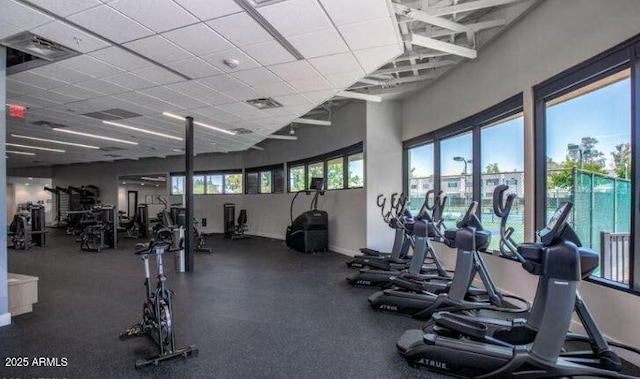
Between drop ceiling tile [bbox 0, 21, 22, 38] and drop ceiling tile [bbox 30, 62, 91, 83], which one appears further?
drop ceiling tile [bbox 30, 62, 91, 83]

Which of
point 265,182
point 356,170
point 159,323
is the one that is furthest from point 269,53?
point 265,182

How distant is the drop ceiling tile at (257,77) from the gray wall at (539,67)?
2.98 m

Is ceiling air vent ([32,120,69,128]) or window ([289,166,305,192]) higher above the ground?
ceiling air vent ([32,120,69,128])

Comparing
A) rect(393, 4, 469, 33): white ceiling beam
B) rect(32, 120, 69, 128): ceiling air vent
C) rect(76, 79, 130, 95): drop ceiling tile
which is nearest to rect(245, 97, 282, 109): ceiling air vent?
rect(76, 79, 130, 95): drop ceiling tile

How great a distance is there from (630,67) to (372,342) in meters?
3.28

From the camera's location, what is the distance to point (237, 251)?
880cm

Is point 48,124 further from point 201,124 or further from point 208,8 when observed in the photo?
point 208,8

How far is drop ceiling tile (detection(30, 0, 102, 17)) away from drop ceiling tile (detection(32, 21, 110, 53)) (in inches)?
10.2

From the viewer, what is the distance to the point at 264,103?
6008mm

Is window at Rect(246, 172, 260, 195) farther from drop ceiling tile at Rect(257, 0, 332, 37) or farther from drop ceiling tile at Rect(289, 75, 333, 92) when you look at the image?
drop ceiling tile at Rect(257, 0, 332, 37)

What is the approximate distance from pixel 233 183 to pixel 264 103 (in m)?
7.56

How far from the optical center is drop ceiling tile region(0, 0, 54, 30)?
9.36 ft

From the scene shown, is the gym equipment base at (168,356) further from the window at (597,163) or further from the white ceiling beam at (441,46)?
the white ceiling beam at (441,46)

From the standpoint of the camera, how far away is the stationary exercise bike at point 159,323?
2861 millimetres
